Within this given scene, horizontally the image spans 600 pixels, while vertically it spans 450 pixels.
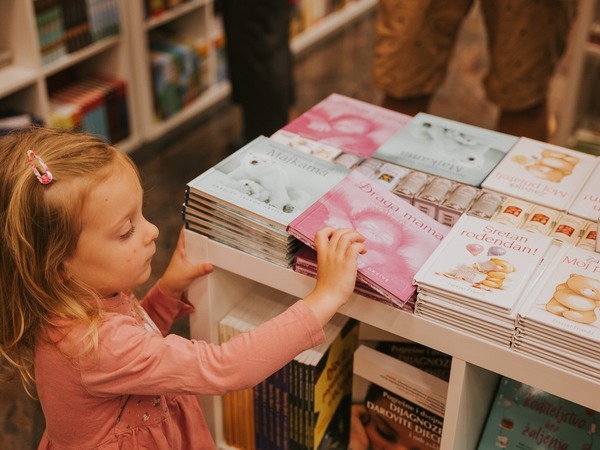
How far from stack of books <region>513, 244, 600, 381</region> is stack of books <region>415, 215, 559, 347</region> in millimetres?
20

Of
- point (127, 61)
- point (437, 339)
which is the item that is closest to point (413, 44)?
point (437, 339)

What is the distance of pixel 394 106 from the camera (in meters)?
2.23

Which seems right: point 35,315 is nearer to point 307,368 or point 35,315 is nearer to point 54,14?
point 307,368

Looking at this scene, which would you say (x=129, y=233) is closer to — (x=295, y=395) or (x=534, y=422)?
(x=295, y=395)

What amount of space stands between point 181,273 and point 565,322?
662mm

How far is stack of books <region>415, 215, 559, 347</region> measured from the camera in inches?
40.8

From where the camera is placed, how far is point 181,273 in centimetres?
133

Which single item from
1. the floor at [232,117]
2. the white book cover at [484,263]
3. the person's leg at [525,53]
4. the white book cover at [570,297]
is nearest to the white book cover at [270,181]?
the white book cover at [484,263]

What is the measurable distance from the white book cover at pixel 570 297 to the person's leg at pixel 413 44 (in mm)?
1062

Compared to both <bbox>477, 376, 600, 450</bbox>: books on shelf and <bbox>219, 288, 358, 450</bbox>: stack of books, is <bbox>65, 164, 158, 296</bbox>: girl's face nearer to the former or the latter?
<bbox>219, 288, 358, 450</bbox>: stack of books

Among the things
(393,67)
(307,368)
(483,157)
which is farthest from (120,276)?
(393,67)

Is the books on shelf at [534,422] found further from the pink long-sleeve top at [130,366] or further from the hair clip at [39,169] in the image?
the hair clip at [39,169]

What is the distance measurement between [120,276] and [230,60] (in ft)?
5.49

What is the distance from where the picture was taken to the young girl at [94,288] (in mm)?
1053
